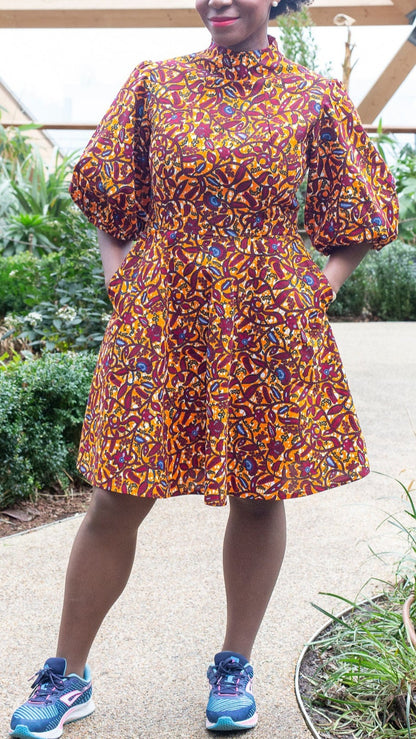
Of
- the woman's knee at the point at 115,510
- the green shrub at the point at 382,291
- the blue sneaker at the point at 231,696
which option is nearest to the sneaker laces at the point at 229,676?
the blue sneaker at the point at 231,696

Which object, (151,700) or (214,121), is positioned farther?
(151,700)

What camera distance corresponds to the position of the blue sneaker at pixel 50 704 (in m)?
1.66

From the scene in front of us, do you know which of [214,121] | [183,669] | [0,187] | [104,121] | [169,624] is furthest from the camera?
[0,187]

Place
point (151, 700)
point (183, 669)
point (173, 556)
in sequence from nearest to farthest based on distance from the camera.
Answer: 1. point (151, 700)
2. point (183, 669)
3. point (173, 556)

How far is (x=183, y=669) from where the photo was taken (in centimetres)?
202

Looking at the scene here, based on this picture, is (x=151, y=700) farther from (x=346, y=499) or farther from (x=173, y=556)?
(x=346, y=499)

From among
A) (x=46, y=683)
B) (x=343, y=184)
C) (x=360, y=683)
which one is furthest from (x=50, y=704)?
(x=343, y=184)

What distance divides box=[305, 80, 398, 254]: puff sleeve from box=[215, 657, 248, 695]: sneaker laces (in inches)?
37.9

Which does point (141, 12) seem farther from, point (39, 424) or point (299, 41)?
point (39, 424)

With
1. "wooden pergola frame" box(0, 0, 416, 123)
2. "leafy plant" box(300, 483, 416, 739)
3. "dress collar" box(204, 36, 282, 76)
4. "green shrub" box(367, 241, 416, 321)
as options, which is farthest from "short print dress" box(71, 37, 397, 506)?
"wooden pergola frame" box(0, 0, 416, 123)

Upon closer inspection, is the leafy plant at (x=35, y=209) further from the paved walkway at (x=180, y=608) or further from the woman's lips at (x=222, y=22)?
the woman's lips at (x=222, y=22)

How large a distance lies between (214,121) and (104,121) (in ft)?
0.88

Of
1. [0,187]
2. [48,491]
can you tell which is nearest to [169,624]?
[48,491]

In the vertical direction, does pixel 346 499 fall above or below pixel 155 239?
below
